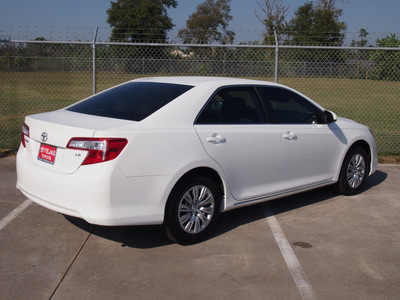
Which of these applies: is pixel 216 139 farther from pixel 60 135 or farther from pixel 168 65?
pixel 168 65

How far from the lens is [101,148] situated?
3.92m

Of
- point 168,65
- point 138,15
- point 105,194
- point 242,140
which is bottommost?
point 105,194

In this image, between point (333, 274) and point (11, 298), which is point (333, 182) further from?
point (11, 298)

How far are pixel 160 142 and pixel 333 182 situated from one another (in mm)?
2916

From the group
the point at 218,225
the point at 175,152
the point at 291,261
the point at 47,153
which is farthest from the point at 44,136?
the point at 291,261

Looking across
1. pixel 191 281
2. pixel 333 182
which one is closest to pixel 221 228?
pixel 191 281

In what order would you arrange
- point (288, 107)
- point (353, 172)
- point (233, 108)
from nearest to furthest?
point (233, 108) → point (288, 107) → point (353, 172)

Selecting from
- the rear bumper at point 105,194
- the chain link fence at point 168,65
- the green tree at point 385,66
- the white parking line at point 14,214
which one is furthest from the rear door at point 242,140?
the green tree at point 385,66

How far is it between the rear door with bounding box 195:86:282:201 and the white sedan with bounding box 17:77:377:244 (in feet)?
0.04

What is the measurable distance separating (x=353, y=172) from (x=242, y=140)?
2337 mm

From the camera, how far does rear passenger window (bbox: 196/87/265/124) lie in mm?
4750

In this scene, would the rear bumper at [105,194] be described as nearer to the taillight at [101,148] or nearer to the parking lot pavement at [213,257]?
the taillight at [101,148]

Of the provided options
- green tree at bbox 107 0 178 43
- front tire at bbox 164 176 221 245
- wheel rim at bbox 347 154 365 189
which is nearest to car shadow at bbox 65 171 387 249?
front tire at bbox 164 176 221 245

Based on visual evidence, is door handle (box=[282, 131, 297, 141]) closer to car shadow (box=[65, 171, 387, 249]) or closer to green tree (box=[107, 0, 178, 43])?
car shadow (box=[65, 171, 387, 249])
